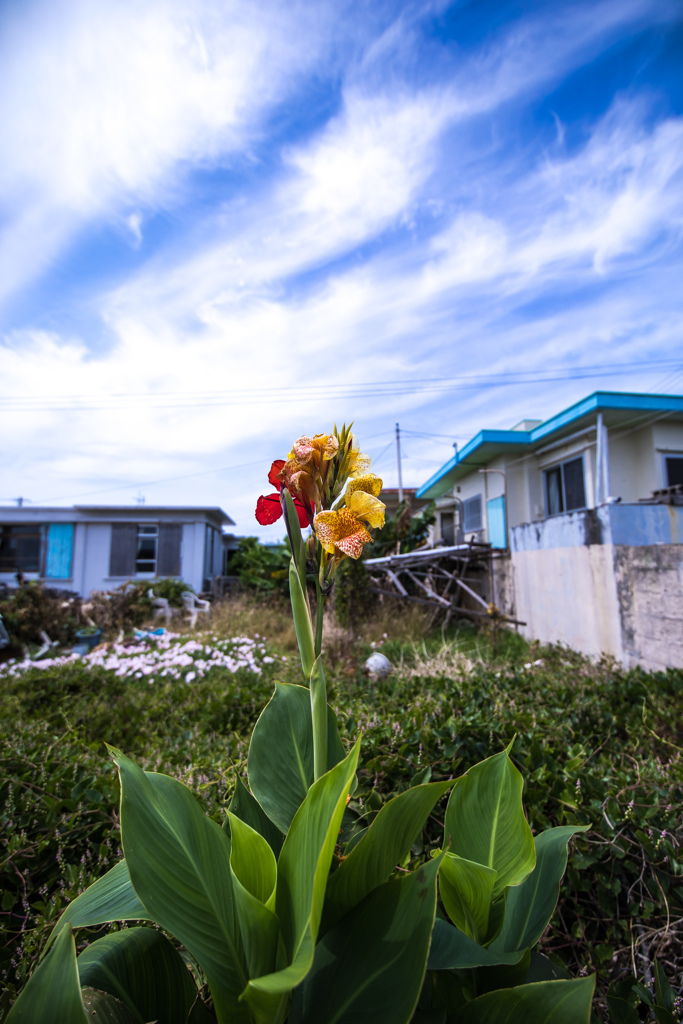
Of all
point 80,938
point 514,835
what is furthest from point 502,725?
point 80,938

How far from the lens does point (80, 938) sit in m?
1.14

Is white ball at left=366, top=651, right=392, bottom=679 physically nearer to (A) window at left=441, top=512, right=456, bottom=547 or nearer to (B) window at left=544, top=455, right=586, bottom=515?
(B) window at left=544, top=455, right=586, bottom=515

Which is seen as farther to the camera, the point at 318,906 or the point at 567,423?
the point at 567,423

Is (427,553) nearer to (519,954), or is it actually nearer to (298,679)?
(298,679)

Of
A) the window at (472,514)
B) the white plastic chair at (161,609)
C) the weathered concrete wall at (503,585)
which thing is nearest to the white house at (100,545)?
the white plastic chair at (161,609)

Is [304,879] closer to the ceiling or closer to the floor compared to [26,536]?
closer to the floor

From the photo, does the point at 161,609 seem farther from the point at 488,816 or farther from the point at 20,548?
the point at 488,816

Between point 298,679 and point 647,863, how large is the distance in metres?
2.98

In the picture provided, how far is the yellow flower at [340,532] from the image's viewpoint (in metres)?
0.91

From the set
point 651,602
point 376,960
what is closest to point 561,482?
point 651,602

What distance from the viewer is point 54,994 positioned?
0.61 m

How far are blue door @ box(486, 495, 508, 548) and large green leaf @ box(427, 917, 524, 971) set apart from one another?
9.82 m

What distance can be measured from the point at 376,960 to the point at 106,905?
1.59 feet

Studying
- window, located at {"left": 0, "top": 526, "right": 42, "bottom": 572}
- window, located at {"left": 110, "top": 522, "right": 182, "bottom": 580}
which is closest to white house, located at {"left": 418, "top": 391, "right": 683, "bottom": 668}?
window, located at {"left": 110, "top": 522, "right": 182, "bottom": 580}
